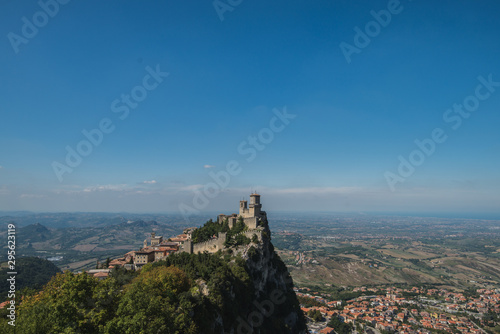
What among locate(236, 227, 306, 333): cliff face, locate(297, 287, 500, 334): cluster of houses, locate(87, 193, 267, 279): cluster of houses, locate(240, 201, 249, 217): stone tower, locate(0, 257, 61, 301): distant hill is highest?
locate(240, 201, 249, 217): stone tower

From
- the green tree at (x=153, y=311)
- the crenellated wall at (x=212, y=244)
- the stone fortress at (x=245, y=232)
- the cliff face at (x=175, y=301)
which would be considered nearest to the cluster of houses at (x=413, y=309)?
the stone fortress at (x=245, y=232)

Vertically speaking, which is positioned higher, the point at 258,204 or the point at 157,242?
Answer: the point at 258,204

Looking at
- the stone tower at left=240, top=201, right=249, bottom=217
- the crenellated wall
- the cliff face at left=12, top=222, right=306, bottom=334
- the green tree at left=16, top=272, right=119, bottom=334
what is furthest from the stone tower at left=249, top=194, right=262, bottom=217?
the green tree at left=16, top=272, right=119, bottom=334

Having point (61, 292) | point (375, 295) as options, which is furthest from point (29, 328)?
point (375, 295)

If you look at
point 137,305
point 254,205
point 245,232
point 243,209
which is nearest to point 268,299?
point 245,232

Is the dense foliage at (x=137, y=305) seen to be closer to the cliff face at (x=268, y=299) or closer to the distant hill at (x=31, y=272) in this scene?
the cliff face at (x=268, y=299)

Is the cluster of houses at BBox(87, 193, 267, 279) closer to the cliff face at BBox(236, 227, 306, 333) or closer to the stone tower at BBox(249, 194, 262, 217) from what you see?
the stone tower at BBox(249, 194, 262, 217)

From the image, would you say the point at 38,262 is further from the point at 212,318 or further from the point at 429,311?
the point at 429,311
